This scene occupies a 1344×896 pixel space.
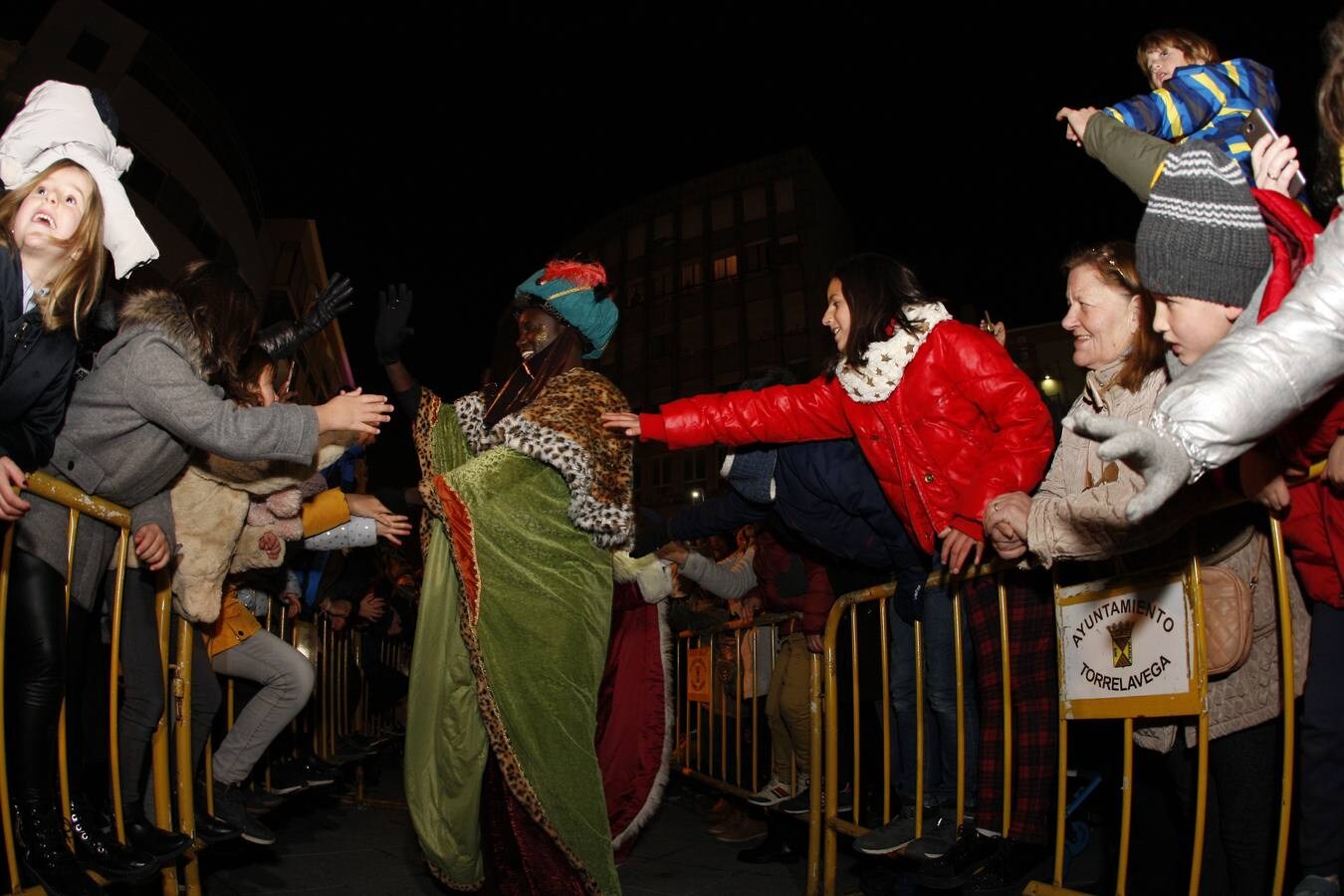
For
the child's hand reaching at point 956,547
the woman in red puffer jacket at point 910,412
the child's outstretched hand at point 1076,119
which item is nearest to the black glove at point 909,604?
the woman in red puffer jacket at point 910,412

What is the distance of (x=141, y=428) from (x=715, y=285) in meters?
37.1

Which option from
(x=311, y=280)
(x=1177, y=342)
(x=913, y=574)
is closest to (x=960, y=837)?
(x=913, y=574)

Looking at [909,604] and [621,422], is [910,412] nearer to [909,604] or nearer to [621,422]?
Answer: [909,604]

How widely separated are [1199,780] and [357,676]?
6478mm

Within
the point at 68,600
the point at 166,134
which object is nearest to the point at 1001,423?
the point at 68,600

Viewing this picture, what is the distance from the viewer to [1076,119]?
3.03 m

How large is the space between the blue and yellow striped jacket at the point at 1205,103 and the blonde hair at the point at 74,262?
319cm

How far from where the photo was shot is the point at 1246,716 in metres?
2.32

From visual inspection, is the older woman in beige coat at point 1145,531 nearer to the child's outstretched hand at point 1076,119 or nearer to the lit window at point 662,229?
the child's outstretched hand at point 1076,119

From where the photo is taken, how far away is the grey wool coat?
297cm

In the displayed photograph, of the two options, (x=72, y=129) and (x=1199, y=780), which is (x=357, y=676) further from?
(x=1199, y=780)

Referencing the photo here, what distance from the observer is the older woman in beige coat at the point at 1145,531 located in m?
2.29

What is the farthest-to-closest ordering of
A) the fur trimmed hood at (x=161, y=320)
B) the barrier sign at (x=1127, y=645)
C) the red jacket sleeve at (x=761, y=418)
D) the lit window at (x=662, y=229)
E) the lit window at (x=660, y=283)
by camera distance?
the lit window at (x=662, y=229) → the lit window at (x=660, y=283) → the red jacket sleeve at (x=761, y=418) → the fur trimmed hood at (x=161, y=320) → the barrier sign at (x=1127, y=645)

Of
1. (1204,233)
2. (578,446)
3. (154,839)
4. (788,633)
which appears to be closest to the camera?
(1204,233)
